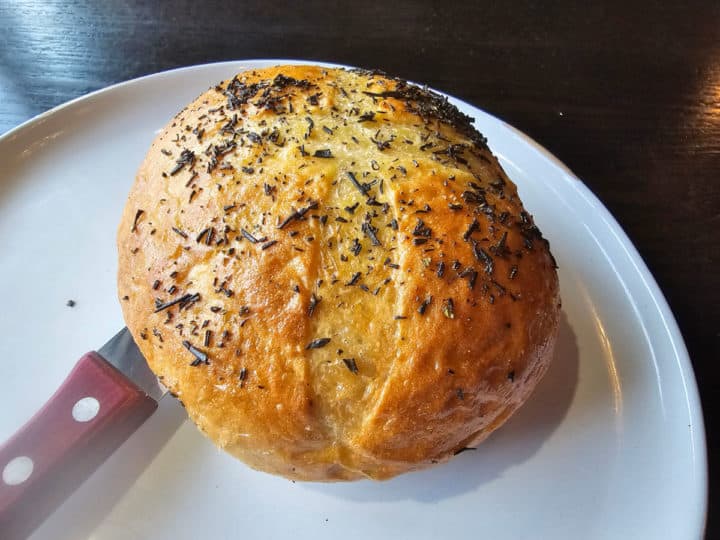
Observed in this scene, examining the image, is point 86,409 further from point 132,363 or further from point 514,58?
point 514,58

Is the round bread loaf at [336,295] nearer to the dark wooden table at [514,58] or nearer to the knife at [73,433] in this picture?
the knife at [73,433]

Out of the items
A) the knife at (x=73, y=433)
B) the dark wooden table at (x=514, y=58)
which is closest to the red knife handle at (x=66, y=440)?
the knife at (x=73, y=433)

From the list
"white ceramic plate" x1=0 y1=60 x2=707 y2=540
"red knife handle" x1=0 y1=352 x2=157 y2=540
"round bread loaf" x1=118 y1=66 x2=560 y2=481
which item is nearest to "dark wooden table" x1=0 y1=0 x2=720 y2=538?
"white ceramic plate" x1=0 y1=60 x2=707 y2=540

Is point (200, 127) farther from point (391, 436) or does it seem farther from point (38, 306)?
point (391, 436)

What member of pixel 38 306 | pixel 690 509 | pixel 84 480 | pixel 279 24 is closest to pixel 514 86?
pixel 279 24

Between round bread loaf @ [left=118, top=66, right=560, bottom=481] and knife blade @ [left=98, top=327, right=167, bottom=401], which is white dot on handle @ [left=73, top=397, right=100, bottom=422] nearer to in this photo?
knife blade @ [left=98, top=327, right=167, bottom=401]

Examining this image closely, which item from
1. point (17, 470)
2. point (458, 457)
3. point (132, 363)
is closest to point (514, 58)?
point (458, 457)
